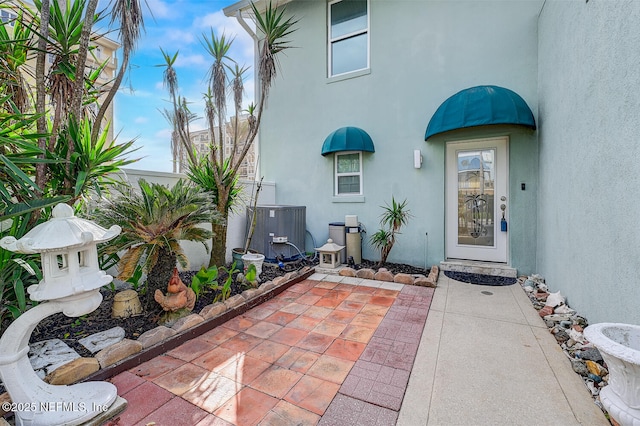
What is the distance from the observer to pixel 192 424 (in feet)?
6.31

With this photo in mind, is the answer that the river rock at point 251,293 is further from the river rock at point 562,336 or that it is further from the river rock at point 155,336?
the river rock at point 562,336

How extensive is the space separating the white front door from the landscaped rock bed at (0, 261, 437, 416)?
175 inches

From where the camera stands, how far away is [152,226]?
3.27 m

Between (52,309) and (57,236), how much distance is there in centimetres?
51

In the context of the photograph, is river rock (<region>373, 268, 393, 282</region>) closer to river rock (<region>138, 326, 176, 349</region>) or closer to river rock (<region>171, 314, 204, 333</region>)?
river rock (<region>171, 314, 204, 333</region>)

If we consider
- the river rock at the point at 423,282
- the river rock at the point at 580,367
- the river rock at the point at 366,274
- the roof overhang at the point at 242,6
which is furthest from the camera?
the roof overhang at the point at 242,6

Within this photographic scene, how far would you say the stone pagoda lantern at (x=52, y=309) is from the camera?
5.71 feet

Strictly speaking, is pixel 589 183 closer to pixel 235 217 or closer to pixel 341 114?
pixel 341 114

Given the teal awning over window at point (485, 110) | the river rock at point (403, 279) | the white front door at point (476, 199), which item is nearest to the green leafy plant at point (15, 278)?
the river rock at point (403, 279)

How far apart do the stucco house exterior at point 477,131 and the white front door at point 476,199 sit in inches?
1.0

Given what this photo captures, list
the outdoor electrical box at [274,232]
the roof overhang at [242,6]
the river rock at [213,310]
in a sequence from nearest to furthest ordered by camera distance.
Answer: the river rock at [213,310] → the outdoor electrical box at [274,232] → the roof overhang at [242,6]

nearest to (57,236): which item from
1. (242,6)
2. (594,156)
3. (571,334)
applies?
(571,334)

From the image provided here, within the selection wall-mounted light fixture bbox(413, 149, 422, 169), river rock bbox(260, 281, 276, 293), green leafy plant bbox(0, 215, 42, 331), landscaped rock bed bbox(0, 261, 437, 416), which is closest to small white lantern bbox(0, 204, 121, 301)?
green leafy plant bbox(0, 215, 42, 331)

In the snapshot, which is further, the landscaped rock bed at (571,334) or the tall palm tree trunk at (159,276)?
the tall palm tree trunk at (159,276)
